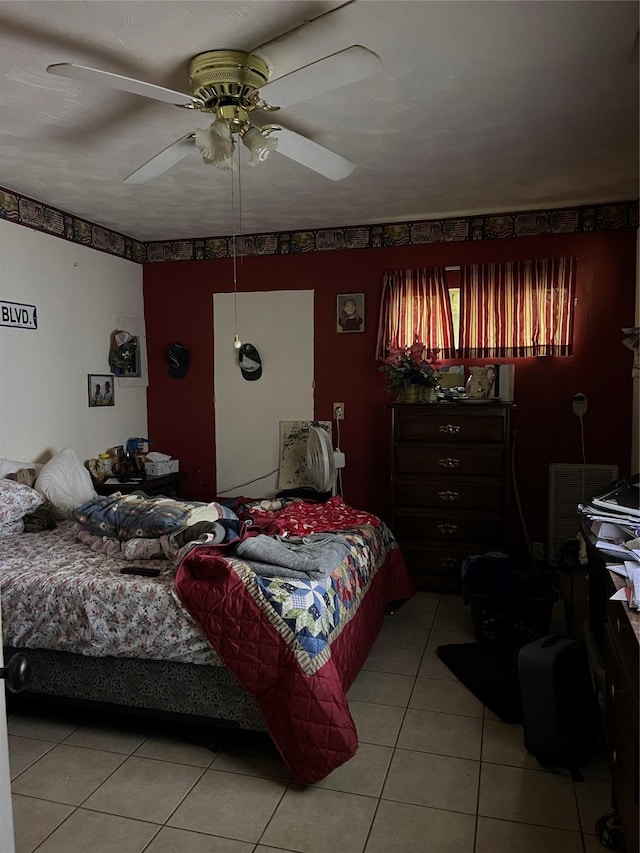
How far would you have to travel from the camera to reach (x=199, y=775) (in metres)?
2.37

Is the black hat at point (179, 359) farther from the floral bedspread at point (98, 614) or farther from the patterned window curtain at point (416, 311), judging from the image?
the floral bedspread at point (98, 614)

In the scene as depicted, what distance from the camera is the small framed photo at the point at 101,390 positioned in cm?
468

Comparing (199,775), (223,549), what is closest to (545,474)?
(223,549)

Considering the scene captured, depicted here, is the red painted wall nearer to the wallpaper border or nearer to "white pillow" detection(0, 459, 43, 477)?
the wallpaper border

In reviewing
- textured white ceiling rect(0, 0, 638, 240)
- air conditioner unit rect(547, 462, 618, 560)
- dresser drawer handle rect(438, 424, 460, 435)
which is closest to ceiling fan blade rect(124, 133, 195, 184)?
textured white ceiling rect(0, 0, 638, 240)

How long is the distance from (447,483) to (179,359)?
7.96 ft

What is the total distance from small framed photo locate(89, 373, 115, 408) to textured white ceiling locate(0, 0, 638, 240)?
119 cm

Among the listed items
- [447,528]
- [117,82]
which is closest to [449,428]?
[447,528]

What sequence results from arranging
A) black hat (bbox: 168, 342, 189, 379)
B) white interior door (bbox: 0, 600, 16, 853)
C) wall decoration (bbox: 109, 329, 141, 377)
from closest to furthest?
1. white interior door (bbox: 0, 600, 16, 853)
2. wall decoration (bbox: 109, 329, 141, 377)
3. black hat (bbox: 168, 342, 189, 379)

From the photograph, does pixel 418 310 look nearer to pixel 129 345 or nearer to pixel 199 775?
pixel 129 345

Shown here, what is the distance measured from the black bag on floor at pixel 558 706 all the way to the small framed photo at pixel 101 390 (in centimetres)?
353

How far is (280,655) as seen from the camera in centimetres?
228

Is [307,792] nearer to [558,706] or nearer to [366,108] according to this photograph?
[558,706]

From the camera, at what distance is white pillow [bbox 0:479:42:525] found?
3.42 meters
